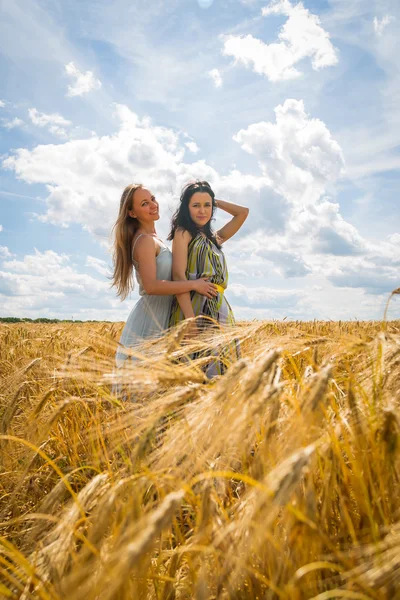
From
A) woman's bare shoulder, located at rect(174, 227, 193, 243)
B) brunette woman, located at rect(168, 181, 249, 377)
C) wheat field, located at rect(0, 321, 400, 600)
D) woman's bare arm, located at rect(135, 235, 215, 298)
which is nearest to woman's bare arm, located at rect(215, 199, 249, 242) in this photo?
brunette woman, located at rect(168, 181, 249, 377)

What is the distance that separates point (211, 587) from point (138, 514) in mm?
392

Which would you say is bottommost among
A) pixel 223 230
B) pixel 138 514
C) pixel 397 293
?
pixel 138 514

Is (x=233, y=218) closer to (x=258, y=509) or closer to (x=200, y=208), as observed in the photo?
(x=200, y=208)

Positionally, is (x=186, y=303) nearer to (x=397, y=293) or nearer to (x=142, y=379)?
(x=397, y=293)

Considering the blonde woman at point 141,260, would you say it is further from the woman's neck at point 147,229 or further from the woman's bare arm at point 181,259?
the woman's bare arm at point 181,259

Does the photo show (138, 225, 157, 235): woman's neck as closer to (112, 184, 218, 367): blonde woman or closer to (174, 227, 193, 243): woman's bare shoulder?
(112, 184, 218, 367): blonde woman

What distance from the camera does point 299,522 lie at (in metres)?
1.07

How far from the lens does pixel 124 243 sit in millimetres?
4121

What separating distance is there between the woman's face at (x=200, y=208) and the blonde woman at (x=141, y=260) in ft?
1.27

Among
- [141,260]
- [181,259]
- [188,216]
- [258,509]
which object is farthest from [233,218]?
[258,509]

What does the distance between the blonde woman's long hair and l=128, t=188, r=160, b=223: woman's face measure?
53 mm

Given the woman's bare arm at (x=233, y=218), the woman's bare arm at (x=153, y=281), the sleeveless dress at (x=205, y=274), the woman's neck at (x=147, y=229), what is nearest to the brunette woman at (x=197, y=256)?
the sleeveless dress at (x=205, y=274)

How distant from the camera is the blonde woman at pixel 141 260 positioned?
388 centimetres

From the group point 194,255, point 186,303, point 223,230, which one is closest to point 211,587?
point 186,303
